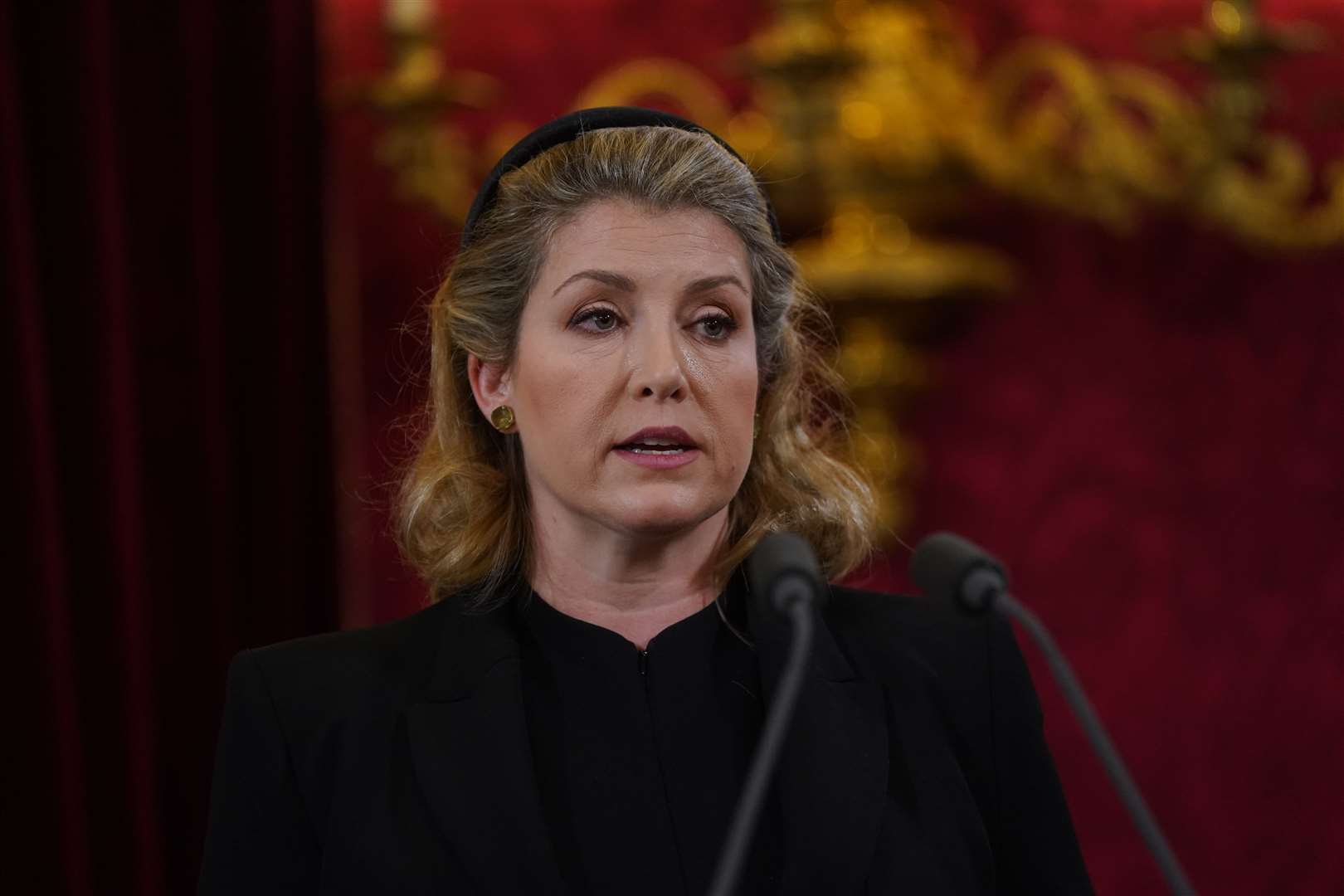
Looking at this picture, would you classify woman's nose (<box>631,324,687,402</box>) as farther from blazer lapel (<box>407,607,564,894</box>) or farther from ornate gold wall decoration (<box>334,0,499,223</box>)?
ornate gold wall decoration (<box>334,0,499,223</box>)

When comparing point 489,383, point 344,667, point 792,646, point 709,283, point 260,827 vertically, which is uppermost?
point 709,283

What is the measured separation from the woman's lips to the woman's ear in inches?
7.6

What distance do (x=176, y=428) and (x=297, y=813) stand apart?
1.09 meters

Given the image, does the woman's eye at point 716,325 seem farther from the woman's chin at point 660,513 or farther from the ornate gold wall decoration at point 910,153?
the ornate gold wall decoration at point 910,153

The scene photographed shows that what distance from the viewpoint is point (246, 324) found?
272cm

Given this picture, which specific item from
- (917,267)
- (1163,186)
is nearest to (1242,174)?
(1163,186)

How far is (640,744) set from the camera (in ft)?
5.18

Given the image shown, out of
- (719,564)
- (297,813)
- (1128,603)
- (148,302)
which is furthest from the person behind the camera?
(1128,603)

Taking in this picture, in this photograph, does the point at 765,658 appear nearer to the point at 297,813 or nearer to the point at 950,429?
the point at 297,813

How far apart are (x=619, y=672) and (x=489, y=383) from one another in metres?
0.32

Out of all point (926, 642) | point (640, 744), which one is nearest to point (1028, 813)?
point (926, 642)

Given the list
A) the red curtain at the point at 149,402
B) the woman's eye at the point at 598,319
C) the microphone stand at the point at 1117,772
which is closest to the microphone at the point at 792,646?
the microphone stand at the point at 1117,772

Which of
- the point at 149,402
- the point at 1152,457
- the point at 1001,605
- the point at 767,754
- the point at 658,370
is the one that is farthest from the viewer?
the point at 1152,457

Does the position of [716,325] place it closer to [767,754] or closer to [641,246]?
[641,246]
